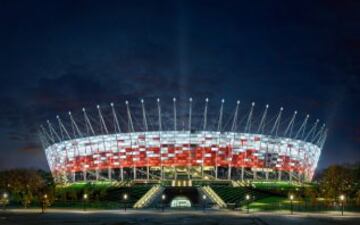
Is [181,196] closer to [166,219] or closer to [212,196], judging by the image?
[212,196]

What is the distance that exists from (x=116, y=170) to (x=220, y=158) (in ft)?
104

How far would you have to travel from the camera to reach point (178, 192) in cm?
9825

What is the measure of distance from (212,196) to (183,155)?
4123 centimetres

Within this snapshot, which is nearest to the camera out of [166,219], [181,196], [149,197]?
[166,219]

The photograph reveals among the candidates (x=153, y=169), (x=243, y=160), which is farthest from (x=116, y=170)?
(x=243, y=160)

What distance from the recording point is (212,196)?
8919 centimetres

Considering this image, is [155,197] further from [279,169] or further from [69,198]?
[279,169]

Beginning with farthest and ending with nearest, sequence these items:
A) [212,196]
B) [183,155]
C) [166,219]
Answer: [183,155] < [212,196] < [166,219]

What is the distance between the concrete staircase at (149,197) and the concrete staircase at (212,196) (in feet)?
29.2

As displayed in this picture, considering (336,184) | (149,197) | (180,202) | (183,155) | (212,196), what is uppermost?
A: (183,155)

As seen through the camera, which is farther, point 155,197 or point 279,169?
point 279,169

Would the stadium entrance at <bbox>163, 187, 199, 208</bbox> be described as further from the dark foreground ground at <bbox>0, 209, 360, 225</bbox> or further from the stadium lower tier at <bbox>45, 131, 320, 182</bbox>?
the dark foreground ground at <bbox>0, 209, 360, 225</bbox>

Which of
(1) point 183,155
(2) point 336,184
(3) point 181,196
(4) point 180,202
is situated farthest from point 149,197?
(1) point 183,155

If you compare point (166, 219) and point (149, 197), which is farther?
point (149, 197)
